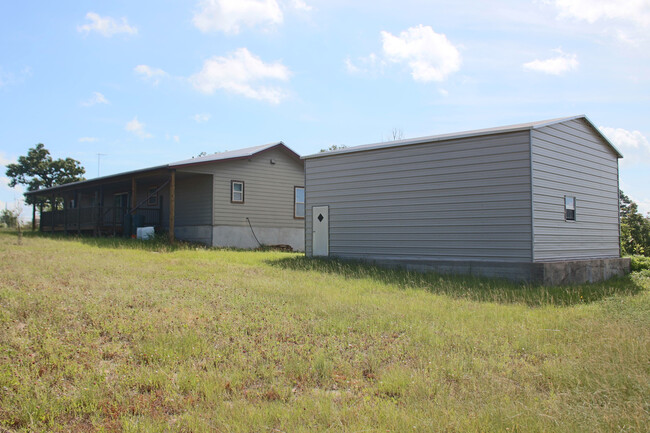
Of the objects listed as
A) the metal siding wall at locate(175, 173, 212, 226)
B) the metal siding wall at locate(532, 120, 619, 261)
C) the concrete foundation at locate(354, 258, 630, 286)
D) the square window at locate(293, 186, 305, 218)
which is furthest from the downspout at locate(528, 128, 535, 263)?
the square window at locate(293, 186, 305, 218)

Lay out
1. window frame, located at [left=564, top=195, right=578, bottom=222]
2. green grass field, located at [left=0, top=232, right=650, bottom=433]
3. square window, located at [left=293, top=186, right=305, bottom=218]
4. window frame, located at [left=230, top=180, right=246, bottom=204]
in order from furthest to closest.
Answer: square window, located at [left=293, top=186, right=305, bottom=218] < window frame, located at [left=230, top=180, right=246, bottom=204] < window frame, located at [left=564, top=195, right=578, bottom=222] < green grass field, located at [left=0, top=232, right=650, bottom=433]

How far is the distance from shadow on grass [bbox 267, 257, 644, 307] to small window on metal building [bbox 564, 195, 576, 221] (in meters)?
2.15

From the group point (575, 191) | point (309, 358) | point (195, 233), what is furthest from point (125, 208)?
point (309, 358)

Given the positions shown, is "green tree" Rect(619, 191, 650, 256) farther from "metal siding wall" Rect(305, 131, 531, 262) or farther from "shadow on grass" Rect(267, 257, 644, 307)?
"metal siding wall" Rect(305, 131, 531, 262)

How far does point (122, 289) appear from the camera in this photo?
31.4ft

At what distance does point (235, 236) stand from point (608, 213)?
15048 mm

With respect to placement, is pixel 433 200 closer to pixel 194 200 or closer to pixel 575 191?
pixel 575 191

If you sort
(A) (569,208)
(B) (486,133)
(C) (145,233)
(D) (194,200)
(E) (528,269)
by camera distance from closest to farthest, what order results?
(E) (528,269)
(B) (486,133)
(A) (569,208)
(C) (145,233)
(D) (194,200)

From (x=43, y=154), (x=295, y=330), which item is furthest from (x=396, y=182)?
(x=43, y=154)

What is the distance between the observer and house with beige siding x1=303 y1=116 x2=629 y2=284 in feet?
43.7

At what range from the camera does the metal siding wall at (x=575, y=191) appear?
13.6m

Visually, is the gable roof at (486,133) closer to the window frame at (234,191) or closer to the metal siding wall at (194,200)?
the window frame at (234,191)

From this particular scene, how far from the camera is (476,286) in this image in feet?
38.8

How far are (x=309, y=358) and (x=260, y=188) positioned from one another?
18.3 metres
